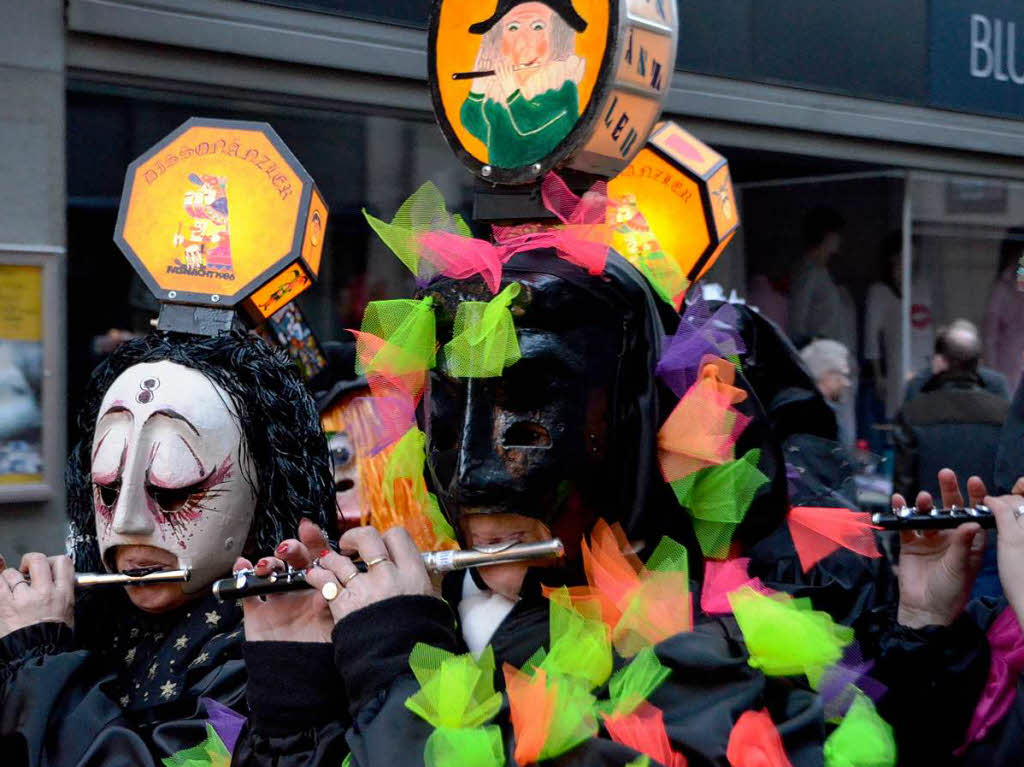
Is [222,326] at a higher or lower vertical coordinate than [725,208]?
lower

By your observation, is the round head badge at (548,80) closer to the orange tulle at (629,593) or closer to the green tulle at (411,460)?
the green tulle at (411,460)

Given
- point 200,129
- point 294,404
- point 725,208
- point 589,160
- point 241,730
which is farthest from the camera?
point 725,208

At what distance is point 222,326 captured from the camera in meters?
2.73

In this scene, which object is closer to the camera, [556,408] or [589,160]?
[556,408]

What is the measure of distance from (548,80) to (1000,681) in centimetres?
119

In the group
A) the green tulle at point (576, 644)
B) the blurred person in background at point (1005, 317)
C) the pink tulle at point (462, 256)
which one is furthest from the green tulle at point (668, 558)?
the blurred person in background at point (1005, 317)

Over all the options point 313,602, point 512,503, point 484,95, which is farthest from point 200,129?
point 512,503

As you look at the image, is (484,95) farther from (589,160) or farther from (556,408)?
(556,408)

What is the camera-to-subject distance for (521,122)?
205 centimetres

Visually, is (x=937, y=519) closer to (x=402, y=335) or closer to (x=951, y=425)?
(x=402, y=335)

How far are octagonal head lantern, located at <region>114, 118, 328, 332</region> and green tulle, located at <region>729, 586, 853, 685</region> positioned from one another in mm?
1288

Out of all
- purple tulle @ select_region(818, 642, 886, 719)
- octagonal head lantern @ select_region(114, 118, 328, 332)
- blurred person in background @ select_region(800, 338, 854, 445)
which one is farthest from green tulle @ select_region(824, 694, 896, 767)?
blurred person in background @ select_region(800, 338, 854, 445)

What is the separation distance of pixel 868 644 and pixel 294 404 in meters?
1.16

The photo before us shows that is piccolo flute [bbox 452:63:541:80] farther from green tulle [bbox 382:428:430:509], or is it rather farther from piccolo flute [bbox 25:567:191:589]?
piccolo flute [bbox 25:567:191:589]
